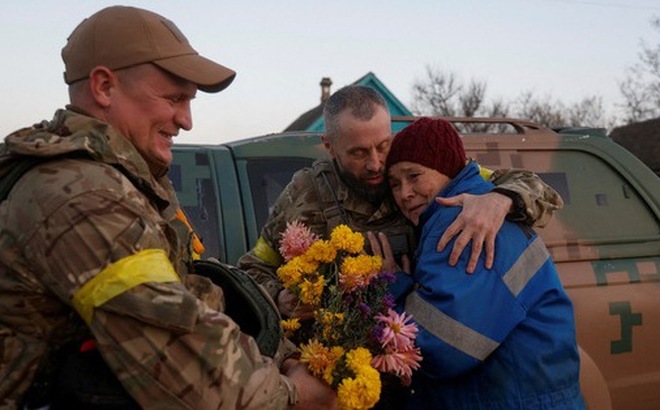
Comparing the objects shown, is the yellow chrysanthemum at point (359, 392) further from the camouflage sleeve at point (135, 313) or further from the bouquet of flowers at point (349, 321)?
the camouflage sleeve at point (135, 313)

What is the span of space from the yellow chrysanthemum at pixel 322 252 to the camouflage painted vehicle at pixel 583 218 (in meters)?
1.19

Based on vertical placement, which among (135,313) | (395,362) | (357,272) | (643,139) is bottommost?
(643,139)

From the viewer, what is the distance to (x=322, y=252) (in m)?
2.35

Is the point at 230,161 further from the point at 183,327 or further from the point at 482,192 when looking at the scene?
the point at 183,327

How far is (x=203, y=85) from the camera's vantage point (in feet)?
6.61

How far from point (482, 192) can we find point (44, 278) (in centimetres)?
154

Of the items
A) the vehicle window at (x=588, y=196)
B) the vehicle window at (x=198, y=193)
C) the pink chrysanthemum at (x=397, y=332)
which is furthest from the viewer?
the vehicle window at (x=588, y=196)

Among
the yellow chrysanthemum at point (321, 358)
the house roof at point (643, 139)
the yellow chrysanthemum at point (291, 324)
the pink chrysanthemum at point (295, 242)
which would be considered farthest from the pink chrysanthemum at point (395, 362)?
the house roof at point (643, 139)

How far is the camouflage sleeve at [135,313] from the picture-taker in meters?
1.61

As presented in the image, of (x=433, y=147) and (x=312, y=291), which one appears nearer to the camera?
(x=312, y=291)

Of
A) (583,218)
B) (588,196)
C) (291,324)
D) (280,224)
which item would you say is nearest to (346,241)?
(291,324)

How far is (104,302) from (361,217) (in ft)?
5.10

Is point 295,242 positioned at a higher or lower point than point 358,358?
higher

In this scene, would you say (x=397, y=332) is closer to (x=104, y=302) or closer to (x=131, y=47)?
(x=104, y=302)
